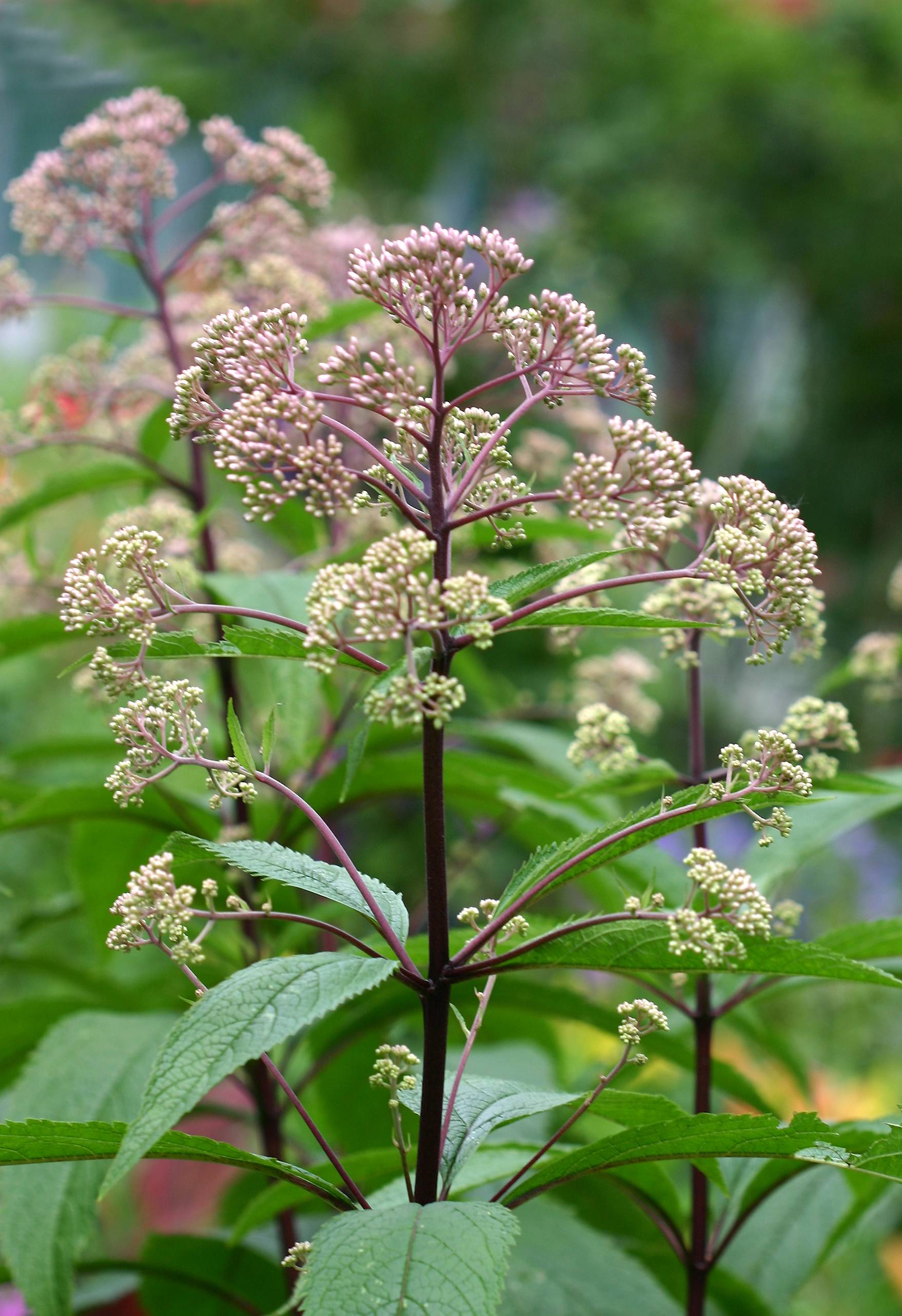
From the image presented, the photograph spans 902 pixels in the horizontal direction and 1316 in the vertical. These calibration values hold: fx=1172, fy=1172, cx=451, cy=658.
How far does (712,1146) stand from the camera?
1.86 feet

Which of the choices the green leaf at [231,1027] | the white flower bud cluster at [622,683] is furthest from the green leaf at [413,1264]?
the white flower bud cluster at [622,683]

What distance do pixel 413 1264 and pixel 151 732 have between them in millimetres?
270

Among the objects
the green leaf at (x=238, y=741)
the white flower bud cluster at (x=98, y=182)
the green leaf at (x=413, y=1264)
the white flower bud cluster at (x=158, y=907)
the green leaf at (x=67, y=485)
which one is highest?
the white flower bud cluster at (x=98, y=182)

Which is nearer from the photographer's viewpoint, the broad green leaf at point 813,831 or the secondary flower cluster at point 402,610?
the secondary flower cluster at point 402,610

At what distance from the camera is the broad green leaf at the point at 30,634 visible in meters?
1.00

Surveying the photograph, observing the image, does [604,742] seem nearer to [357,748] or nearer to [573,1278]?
[357,748]

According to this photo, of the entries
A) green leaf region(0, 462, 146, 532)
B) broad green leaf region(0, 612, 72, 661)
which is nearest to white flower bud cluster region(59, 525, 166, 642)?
broad green leaf region(0, 612, 72, 661)

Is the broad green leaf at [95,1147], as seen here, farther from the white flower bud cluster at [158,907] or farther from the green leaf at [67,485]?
the green leaf at [67,485]

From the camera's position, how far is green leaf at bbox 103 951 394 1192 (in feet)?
1.46

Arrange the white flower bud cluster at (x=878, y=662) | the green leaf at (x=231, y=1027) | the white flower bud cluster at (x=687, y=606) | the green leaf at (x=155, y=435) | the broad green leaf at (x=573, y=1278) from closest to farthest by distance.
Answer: the green leaf at (x=231, y=1027) → the white flower bud cluster at (x=687, y=606) → the broad green leaf at (x=573, y=1278) → the white flower bud cluster at (x=878, y=662) → the green leaf at (x=155, y=435)

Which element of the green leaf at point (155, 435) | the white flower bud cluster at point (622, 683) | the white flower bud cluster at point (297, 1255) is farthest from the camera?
the white flower bud cluster at point (622, 683)

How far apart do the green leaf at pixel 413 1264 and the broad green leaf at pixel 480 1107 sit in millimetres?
54

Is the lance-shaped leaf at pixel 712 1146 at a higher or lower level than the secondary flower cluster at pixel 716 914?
lower

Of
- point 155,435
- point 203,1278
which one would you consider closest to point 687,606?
point 155,435
